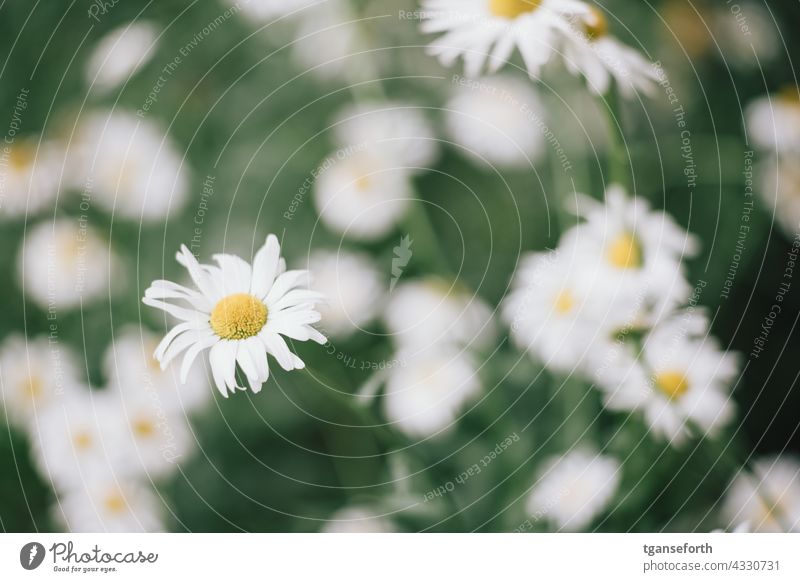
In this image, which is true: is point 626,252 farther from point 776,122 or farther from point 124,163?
point 124,163

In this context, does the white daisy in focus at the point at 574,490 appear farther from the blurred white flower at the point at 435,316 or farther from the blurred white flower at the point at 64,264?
the blurred white flower at the point at 64,264

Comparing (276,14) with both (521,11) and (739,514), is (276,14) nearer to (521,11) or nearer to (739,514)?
(521,11)

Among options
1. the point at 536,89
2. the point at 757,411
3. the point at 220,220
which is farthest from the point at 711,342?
the point at 220,220

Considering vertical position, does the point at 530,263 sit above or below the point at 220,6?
below

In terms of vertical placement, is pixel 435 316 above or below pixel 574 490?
above

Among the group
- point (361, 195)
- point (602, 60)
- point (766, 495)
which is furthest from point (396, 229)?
point (766, 495)

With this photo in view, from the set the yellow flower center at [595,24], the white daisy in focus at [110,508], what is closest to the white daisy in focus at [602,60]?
the yellow flower center at [595,24]

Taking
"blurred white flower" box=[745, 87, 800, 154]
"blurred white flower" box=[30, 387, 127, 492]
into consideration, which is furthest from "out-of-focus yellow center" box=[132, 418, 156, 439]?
"blurred white flower" box=[745, 87, 800, 154]
